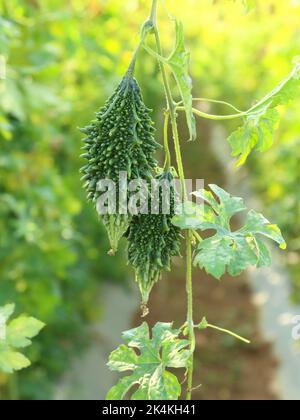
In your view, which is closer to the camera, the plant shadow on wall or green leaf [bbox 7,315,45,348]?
the plant shadow on wall

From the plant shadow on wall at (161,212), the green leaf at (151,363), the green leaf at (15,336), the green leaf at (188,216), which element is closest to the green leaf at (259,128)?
the plant shadow on wall at (161,212)

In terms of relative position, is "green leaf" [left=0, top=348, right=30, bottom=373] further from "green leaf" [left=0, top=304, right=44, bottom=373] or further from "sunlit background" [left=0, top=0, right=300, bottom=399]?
"sunlit background" [left=0, top=0, right=300, bottom=399]

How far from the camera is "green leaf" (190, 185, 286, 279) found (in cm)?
119

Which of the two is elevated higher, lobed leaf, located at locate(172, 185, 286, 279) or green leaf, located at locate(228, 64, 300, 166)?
green leaf, located at locate(228, 64, 300, 166)

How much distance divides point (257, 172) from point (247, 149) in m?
6.54

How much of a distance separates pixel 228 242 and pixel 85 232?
4032mm

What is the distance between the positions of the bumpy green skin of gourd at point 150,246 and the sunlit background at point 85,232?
1.90 feet

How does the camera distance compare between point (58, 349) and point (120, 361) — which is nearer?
point (120, 361)

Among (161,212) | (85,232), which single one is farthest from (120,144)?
(85,232)

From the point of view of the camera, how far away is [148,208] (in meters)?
1.31

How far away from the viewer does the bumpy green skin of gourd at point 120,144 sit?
1.25 m

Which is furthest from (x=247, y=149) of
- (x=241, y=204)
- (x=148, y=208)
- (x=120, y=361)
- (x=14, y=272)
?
(x=14, y=272)

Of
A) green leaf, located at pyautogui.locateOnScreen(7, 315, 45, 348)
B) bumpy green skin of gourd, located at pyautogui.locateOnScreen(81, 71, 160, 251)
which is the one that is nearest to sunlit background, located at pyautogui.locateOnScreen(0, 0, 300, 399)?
bumpy green skin of gourd, located at pyautogui.locateOnScreen(81, 71, 160, 251)

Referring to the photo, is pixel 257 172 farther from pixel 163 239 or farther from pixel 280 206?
pixel 163 239
